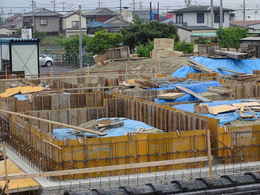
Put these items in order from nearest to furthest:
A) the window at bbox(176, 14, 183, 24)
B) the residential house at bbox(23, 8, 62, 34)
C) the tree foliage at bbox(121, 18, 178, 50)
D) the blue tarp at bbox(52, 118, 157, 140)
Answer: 1. the blue tarp at bbox(52, 118, 157, 140)
2. the tree foliage at bbox(121, 18, 178, 50)
3. the window at bbox(176, 14, 183, 24)
4. the residential house at bbox(23, 8, 62, 34)

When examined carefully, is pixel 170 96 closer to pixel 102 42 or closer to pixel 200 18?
pixel 102 42

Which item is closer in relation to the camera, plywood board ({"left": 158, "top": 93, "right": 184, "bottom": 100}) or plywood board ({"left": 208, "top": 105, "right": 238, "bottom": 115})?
plywood board ({"left": 208, "top": 105, "right": 238, "bottom": 115})

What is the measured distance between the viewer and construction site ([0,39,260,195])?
11297 millimetres

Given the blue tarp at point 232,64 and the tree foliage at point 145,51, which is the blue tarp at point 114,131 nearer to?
the blue tarp at point 232,64

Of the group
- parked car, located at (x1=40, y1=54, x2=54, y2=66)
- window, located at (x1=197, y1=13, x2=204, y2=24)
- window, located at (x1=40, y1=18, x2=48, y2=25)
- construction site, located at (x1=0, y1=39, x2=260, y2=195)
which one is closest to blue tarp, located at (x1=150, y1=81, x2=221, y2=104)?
construction site, located at (x1=0, y1=39, x2=260, y2=195)

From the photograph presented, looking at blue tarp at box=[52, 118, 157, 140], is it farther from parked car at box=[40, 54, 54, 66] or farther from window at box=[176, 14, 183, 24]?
window at box=[176, 14, 183, 24]

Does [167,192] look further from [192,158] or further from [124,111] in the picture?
[124,111]

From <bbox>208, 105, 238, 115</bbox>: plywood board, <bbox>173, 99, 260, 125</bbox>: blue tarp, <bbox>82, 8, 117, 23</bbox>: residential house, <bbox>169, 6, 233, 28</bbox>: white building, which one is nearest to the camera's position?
<bbox>173, 99, 260, 125</bbox>: blue tarp

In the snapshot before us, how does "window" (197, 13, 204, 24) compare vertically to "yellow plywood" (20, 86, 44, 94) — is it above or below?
above

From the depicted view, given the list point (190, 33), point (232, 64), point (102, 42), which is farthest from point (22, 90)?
point (190, 33)

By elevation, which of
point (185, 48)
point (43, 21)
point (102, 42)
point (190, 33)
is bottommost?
point (185, 48)

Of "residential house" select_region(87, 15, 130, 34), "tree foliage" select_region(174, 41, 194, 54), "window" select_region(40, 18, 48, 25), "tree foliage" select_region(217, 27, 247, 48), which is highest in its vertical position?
"window" select_region(40, 18, 48, 25)

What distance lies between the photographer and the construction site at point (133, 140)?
11.3m

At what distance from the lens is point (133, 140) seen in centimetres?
1238
